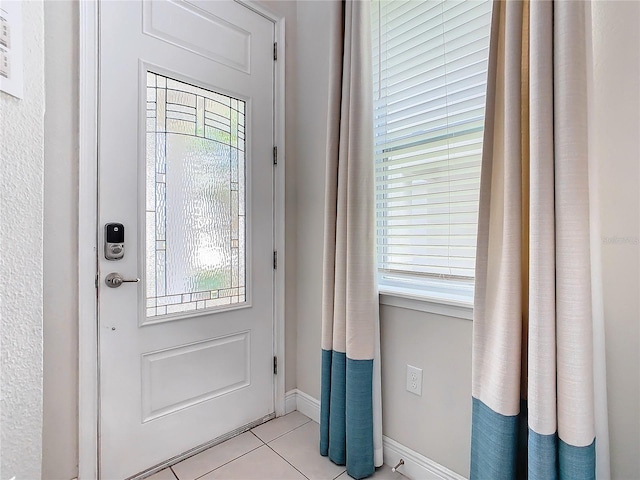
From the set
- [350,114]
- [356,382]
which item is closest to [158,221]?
[350,114]

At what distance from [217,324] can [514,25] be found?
68.3 inches

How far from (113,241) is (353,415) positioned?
4.17 ft

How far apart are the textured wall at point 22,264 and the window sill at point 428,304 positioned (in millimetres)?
1226

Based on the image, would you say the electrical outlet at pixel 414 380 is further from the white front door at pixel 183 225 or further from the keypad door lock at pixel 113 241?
the keypad door lock at pixel 113 241

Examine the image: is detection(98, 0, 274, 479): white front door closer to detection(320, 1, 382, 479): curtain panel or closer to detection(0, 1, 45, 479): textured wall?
detection(320, 1, 382, 479): curtain panel

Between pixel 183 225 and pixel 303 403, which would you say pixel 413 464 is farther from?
pixel 183 225

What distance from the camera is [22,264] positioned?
0.59 metres

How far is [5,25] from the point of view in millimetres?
567

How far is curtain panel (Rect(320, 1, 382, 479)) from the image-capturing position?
4.78 ft

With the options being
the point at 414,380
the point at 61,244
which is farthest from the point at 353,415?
the point at 61,244

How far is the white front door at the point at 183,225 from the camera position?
4.60 feet

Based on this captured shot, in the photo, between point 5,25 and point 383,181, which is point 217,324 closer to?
point 383,181

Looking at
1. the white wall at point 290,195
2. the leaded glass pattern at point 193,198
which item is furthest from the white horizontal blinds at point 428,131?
the leaded glass pattern at point 193,198

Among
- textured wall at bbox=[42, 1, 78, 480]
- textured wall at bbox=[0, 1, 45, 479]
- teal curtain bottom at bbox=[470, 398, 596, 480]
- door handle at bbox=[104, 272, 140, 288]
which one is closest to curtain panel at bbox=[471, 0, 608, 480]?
teal curtain bottom at bbox=[470, 398, 596, 480]
